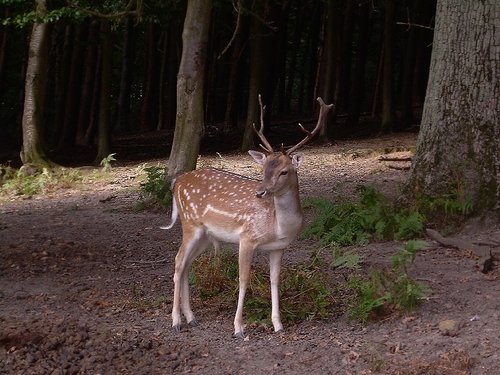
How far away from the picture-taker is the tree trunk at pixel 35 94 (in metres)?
15.3

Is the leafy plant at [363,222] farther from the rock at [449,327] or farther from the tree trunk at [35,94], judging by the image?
the tree trunk at [35,94]

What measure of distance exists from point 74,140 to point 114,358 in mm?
16352

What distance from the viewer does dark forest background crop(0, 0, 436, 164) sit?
17203 millimetres

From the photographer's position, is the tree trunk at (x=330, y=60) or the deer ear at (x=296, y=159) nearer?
the deer ear at (x=296, y=159)

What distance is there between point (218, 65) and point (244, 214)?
23.7 m

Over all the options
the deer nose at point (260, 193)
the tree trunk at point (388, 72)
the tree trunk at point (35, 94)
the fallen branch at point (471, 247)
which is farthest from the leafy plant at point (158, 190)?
the tree trunk at point (388, 72)

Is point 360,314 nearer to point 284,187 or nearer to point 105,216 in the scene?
point 284,187

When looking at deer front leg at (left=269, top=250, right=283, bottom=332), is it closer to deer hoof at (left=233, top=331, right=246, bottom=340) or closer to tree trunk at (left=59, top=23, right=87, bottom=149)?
deer hoof at (left=233, top=331, right=246, bottom=340)

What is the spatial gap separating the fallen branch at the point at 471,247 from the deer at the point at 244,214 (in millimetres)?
1748

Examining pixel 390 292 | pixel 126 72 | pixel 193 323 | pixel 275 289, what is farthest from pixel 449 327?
pixel 126 72

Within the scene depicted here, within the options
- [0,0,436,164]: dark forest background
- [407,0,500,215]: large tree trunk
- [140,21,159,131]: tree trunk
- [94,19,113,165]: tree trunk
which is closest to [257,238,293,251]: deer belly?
[407,0,500,215]: large tree trunk

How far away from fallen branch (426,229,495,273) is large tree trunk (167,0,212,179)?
4271 mm

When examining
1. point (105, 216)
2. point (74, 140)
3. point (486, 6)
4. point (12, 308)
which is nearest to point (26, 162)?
point (105, 216)

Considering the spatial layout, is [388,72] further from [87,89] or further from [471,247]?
[471,247]
